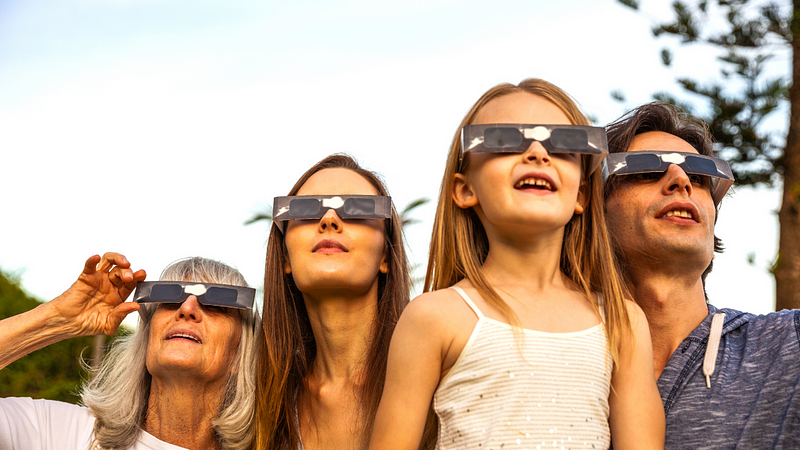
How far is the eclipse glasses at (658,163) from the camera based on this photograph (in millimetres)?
3277

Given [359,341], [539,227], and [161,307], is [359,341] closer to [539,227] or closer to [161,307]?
[161,307]

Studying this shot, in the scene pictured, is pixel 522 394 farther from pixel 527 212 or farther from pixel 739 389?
pixel 739 389

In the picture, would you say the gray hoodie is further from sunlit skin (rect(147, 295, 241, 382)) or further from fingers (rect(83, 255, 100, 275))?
fingers (rect(83, 255, 100, 275))

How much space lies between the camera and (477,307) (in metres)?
2.30

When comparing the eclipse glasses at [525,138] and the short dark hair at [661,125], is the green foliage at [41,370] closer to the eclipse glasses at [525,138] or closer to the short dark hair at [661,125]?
the short dark hair at [661,125]

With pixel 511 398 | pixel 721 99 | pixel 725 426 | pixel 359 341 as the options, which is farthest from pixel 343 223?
pixel 721 99

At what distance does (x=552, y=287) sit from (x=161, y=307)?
2266 millimetres

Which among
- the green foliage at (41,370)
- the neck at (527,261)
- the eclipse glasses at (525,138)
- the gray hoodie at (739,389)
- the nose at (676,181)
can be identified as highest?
the eclipse glasses at (525,138)

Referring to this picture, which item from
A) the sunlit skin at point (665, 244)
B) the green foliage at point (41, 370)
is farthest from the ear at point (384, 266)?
the green foliage at point (41, 370)

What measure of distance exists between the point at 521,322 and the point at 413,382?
1.36 feet

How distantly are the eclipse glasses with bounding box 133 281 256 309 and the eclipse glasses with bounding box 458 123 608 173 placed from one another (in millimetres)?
1801

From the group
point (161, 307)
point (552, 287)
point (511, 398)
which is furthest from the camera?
point (161, 307)

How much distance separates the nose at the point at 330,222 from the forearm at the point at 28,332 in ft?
4.96

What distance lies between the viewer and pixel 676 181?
10.5 ft
